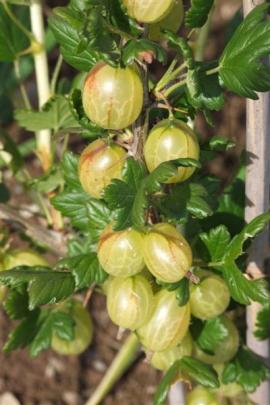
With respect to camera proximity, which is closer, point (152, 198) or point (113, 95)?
point (113, 95)

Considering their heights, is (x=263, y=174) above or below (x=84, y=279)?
above

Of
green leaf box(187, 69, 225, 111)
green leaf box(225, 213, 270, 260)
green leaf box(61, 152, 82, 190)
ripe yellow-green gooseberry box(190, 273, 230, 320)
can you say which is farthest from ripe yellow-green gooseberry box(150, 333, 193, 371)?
green leaf box(187, 69, 225, 111)

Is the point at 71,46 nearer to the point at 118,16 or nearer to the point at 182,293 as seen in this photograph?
the point at 118,16

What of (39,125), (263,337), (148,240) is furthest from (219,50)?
(148,240)

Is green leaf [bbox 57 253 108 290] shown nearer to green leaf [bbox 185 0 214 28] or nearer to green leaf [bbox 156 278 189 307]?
green leaf [bbox 156 278 189 307]

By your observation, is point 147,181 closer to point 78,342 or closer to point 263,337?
point 263,337

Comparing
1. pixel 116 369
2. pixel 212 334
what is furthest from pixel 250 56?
pixel 116 369
